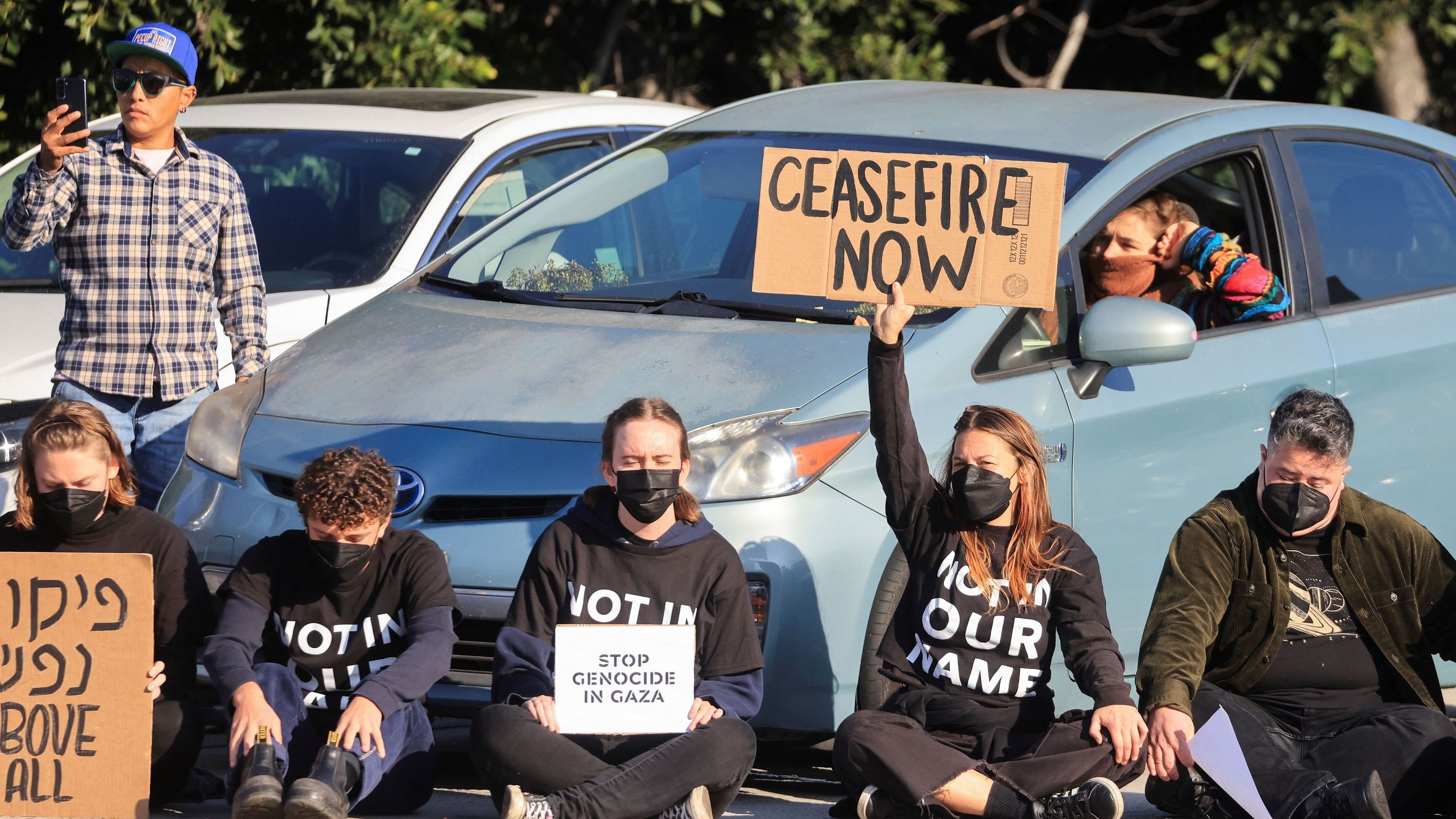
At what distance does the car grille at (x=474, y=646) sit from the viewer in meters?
4.64

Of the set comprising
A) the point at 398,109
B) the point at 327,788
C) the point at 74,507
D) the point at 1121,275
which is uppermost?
the point at 398,109

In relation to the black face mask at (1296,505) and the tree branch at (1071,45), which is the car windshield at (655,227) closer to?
the black face mask at (1296,505)

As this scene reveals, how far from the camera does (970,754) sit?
437 cm

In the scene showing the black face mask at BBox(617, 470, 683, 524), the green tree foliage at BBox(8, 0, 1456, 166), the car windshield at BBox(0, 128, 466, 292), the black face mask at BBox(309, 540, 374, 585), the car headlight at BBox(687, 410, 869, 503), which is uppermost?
the green tree foliage at BBox(8, 0, 1456, 166)

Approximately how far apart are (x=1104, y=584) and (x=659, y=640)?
128 cm

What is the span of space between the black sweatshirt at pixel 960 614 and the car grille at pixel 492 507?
79cm

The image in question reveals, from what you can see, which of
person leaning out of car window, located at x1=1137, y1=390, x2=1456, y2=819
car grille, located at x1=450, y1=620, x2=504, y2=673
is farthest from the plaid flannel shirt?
person leaning out of car window, located at x1=1137, y1=390, x2=1456, y2=819

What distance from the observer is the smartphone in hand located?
17.1 feet

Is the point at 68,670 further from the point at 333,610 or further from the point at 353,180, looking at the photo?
the point at 353,180

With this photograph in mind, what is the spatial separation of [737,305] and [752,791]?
130 cm

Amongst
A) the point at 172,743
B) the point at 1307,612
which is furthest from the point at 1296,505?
the point at 172,743

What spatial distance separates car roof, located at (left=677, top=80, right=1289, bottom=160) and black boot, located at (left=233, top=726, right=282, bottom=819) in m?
2.55

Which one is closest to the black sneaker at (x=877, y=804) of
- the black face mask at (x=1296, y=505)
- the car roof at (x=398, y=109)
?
the black face mask at (x=1296, y=505)

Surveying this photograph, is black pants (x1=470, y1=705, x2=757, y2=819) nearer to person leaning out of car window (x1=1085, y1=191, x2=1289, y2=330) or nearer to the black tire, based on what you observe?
the black tire
